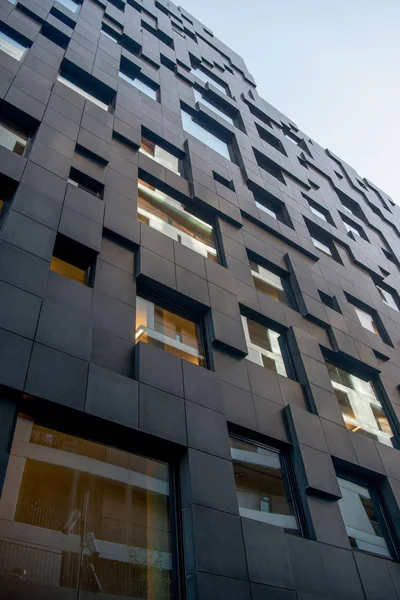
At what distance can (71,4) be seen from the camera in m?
28.2

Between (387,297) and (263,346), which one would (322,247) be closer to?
(387,297)

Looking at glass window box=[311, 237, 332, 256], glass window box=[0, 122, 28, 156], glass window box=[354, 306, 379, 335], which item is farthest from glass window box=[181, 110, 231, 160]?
glass window box=[0, 122, 28, 156]

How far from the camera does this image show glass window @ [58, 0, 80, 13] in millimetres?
27334

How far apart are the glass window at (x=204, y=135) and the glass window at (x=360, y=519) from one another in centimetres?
1967

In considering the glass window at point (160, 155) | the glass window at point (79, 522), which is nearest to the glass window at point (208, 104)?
the glass window at point (160, 155)

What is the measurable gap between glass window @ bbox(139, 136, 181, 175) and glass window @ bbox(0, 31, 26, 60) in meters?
6.37

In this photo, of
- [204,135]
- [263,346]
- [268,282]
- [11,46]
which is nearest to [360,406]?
[263,346]

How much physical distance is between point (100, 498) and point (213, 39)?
148ft

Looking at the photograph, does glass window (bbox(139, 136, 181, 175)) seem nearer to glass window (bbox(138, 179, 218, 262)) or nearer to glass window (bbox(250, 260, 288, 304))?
glass window (bbox(138, 179, 218, 262))

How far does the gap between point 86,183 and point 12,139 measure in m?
2.82

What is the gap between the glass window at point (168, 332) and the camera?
45.3 ft

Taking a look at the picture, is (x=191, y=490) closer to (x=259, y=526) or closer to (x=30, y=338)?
(x=259, y=526)

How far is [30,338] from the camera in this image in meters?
10.5

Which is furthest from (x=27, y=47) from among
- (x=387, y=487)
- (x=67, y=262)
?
(x=387, y=487)
